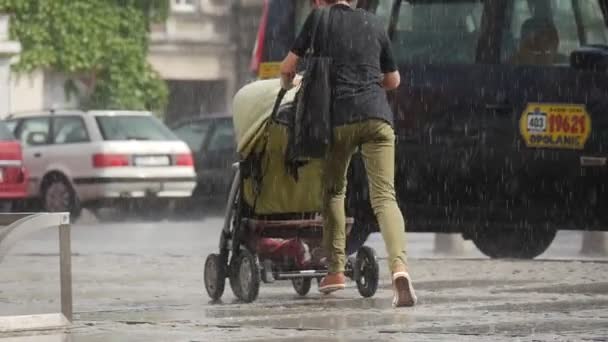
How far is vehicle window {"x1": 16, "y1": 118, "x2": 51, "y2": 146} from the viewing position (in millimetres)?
29156

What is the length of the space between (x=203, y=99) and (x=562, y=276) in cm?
3984

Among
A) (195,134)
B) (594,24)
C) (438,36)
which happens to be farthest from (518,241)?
(195,134)


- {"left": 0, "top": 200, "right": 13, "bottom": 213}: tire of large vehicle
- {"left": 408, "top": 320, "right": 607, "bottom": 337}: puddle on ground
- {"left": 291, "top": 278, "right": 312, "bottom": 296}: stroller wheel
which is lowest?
{"left": 0, "top": 200, "right": 13, "bottom": 213}: tire of large vehicle

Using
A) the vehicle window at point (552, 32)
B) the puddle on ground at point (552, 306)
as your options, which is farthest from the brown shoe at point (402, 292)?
the vehicle window at point (552, 32)

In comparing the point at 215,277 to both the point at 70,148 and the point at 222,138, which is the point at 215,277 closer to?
the point at 70,148

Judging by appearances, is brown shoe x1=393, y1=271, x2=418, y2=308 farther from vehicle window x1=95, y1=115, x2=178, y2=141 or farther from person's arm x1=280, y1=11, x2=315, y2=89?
vehicle window x1=95, y1=115, x2=178, y2=141

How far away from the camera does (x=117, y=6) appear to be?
4588 centimetres

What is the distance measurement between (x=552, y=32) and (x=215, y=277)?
11.4ft

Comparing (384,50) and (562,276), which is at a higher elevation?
(384,50)

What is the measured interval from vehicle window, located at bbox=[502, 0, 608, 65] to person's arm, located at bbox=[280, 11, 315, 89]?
325 cm

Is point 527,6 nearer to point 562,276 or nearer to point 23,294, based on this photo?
point 562,276

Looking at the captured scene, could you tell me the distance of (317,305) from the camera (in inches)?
425

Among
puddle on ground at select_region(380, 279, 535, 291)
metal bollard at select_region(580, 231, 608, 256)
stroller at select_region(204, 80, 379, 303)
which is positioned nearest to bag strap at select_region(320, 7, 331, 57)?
stroller at select_region(204, 80, 379, 303)

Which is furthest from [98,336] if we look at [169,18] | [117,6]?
[169,18]
